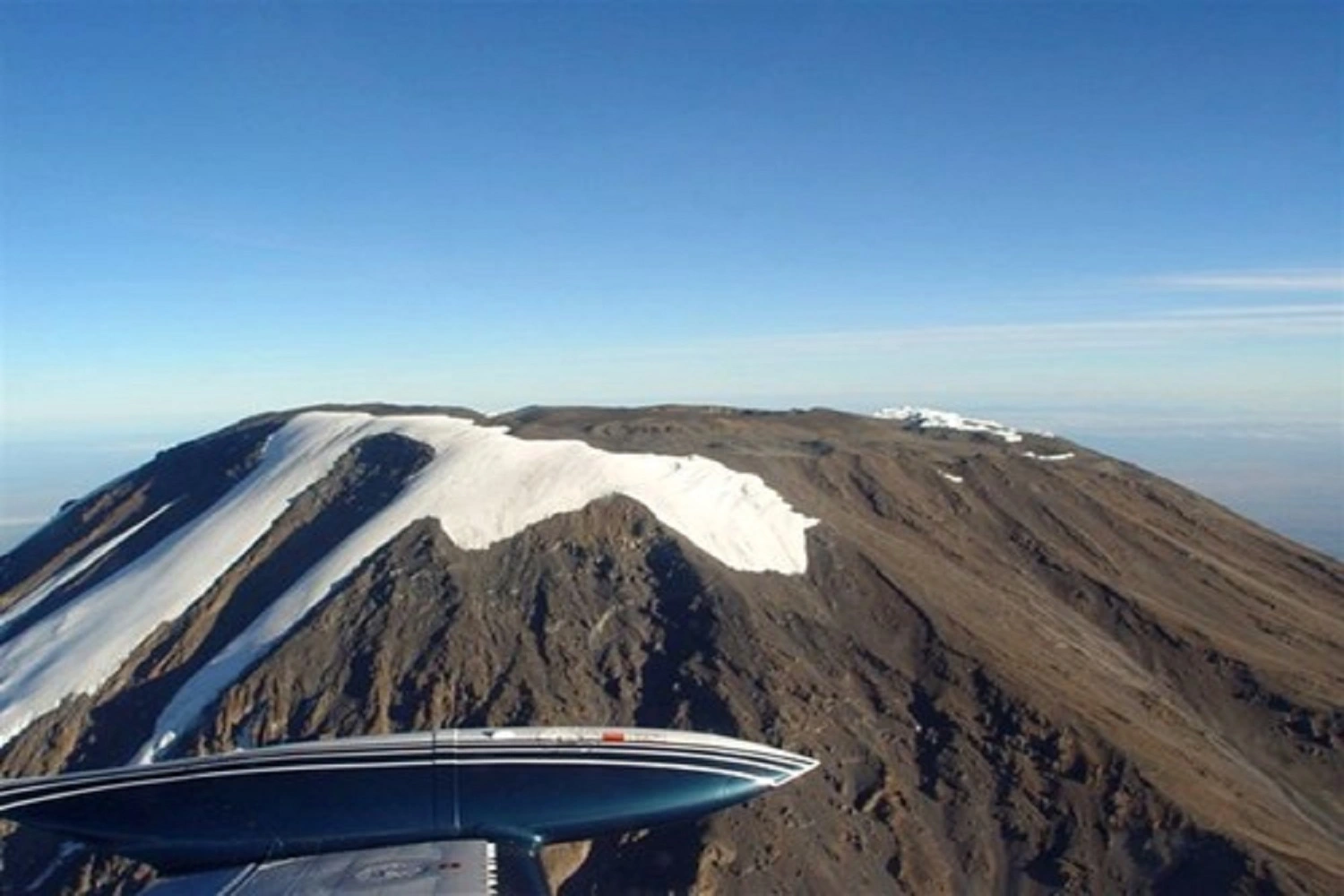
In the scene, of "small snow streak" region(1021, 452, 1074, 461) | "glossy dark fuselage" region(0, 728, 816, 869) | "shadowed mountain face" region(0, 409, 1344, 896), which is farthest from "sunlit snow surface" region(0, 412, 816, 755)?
"glossy dark fuselage" region(0, 728, 816, 869)

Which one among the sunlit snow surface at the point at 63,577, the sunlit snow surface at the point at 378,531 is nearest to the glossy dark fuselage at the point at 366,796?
the sunlit snow surface at the point at 378,531

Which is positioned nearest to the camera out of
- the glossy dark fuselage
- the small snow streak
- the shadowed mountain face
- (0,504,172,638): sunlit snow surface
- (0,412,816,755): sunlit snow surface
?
the glossy dark fuselage

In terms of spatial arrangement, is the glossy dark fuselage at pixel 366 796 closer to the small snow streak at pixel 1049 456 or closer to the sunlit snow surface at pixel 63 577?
the sunlit snow surface at pixel 63 577

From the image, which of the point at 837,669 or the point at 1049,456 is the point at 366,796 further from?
the point at 1049,456

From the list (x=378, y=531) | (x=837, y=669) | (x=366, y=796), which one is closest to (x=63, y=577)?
(x=378, y=531)

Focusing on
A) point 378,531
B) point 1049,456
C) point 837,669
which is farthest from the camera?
point 1049,456

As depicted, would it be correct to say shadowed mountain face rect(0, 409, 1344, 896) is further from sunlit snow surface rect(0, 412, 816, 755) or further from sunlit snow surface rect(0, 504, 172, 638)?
sunlit snow surface rect(0, 412, 816, 755)
